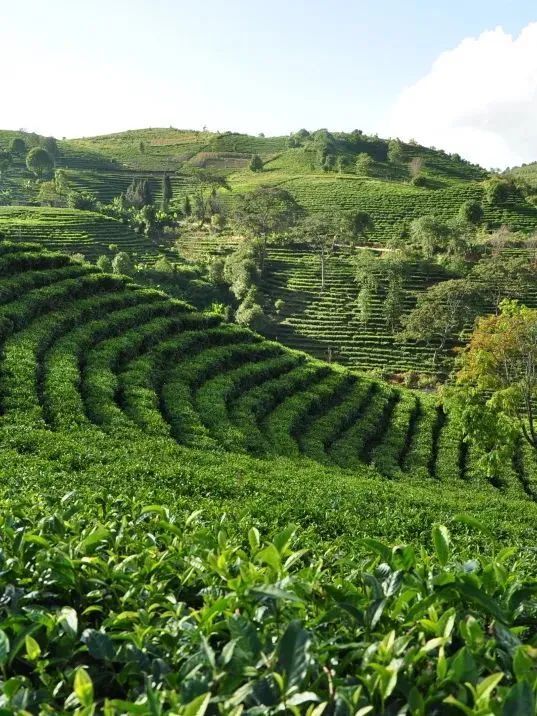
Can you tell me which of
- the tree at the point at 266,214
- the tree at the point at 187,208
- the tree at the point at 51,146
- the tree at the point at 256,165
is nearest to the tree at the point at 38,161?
the tree at the point at 51,146

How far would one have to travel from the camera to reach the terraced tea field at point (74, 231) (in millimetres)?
56469

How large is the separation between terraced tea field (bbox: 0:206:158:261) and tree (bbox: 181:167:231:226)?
47.7 ft

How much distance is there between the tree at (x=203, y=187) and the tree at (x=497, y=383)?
6779 cm

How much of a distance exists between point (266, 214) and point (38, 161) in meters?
50.8

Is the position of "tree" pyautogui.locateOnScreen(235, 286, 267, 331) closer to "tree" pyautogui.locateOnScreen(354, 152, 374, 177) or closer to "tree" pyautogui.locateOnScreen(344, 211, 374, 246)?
"tree" pyautogui.locateOnScreen(344, 211, 374, 246)

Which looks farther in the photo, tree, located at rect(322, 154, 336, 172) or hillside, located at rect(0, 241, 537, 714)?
tree, located at rect(322, 154, 336, 172)

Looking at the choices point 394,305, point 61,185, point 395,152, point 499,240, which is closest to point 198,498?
point 394,305

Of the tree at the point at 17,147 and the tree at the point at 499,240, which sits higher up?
the tree at the point at 17,147

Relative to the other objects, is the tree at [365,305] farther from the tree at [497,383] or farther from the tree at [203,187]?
the tree at [203,187]

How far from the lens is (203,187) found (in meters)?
104

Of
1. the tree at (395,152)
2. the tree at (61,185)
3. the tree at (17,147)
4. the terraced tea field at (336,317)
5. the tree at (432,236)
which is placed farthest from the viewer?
the tree at (395,152)

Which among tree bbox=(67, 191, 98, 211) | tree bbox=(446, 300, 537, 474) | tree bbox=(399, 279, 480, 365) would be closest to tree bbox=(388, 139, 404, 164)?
tree bbox=(67, 191, 98, 211)

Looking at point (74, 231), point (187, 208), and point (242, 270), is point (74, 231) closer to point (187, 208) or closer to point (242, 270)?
point (242, 270)

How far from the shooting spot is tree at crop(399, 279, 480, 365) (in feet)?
166
